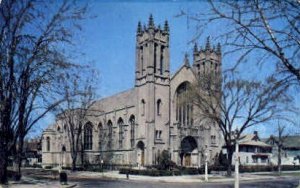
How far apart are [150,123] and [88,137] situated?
2262cm

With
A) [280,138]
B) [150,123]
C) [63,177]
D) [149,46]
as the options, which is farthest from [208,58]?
[150,123]

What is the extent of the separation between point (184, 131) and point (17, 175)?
68.2 feet

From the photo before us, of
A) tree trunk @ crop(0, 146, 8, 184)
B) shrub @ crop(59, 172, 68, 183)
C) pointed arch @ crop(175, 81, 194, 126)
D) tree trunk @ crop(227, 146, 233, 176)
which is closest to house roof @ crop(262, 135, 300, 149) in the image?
shrub @ crop(59, 172, 68, 183)

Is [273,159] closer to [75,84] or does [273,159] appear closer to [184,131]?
[75,84]

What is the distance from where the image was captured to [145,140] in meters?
30.8

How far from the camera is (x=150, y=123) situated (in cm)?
3048

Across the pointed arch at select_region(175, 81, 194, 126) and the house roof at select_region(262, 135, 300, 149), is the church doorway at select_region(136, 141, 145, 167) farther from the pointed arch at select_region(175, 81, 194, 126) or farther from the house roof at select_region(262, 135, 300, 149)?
the house roof at select_region(262, 135, 300, 149)

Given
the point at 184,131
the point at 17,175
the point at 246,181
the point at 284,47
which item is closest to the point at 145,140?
the point at 184,131

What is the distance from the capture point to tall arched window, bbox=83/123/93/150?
7471mm

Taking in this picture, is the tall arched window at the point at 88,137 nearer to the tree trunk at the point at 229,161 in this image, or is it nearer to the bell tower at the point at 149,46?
the bell tower at the point at 149,46

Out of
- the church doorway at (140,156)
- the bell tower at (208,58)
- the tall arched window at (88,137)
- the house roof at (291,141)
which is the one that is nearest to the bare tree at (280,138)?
the house roof at (291,141)

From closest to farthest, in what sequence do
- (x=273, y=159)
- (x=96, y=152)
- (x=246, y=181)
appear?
(x=273, y=159)
(x=96, y=152)
(x=246, y=181)

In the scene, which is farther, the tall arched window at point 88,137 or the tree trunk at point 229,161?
the tree trunk at point 229,161

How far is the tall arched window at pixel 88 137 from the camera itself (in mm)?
7471
